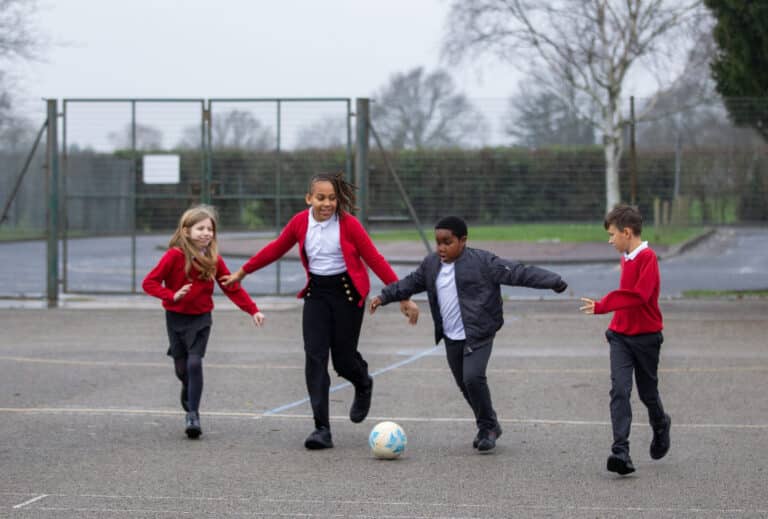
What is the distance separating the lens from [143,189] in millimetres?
18625

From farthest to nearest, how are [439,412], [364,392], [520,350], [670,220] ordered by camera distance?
[670,220] < [520,350] < [439,412] < [364,392]

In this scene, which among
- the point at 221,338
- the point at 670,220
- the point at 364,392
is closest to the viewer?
the point at 364,392

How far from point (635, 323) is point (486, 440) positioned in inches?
43.9

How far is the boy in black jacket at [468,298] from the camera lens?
288 inches

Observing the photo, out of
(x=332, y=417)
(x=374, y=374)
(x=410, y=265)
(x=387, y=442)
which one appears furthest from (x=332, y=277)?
(x=410, y=265)

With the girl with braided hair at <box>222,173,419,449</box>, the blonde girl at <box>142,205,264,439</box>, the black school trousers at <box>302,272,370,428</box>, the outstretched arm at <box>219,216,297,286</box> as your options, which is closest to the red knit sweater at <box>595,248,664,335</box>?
the girl with braided hair at <box>222,173,419,449</box>

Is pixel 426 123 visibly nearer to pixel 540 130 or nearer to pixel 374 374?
pixel 540 130

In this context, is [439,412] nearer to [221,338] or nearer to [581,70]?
[221,338]

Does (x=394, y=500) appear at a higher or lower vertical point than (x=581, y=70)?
lower

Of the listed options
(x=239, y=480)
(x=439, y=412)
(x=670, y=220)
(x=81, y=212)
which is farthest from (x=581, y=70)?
(x=239, y=480)

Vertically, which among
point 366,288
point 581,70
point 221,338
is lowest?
point 221,338

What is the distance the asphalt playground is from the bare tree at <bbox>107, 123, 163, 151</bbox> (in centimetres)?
537

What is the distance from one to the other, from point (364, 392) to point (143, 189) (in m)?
11.4

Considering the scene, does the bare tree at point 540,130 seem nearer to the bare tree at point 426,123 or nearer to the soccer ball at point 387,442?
the bare tree at point 426,123
